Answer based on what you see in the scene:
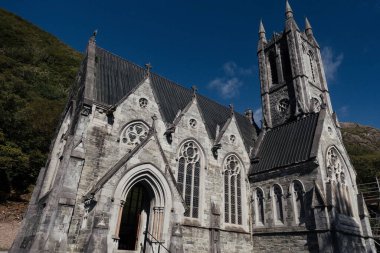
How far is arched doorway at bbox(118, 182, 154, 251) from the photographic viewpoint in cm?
1341

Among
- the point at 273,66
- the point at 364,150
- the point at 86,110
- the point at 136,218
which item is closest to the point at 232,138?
the point at 136,218

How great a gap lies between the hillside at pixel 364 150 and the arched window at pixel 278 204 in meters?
23.2

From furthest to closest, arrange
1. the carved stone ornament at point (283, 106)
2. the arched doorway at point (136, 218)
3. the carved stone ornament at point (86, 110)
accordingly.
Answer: the carved stone ornament at point (283, 106), the carved stone ornament at point (86, 110), the arched doorway at point (136, 218)

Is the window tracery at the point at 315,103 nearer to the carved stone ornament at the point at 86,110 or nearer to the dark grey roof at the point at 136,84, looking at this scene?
the dark grey roof at the point at 136,84

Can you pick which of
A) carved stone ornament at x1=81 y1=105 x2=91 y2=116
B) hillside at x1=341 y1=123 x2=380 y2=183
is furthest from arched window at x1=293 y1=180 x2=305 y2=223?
hillside at x1=341 y1=123 x2=380 y2=183

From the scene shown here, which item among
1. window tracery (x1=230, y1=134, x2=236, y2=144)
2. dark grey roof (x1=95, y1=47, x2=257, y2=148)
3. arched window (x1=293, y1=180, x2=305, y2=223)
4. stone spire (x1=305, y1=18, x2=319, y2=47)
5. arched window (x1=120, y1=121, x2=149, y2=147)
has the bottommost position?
arched window (x1=293, y1=180, x2=305, y2=223)

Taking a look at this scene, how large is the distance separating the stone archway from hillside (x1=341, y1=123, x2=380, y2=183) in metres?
31.9

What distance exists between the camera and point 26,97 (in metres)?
39.3

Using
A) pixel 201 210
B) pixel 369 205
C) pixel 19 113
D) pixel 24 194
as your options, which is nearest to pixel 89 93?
pixel 201 210

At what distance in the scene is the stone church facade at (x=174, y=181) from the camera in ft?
39.5

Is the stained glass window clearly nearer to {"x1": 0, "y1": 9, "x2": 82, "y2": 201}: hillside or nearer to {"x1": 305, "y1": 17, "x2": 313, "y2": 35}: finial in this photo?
{"x1": 0, "y1": 9, "x2": 82, "y2": 201}: hillside

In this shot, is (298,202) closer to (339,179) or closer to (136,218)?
(339,179)

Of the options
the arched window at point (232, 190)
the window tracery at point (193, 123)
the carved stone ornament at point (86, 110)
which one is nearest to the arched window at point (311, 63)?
the arched window at point (232, 190)

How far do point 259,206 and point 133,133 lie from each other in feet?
32.9
